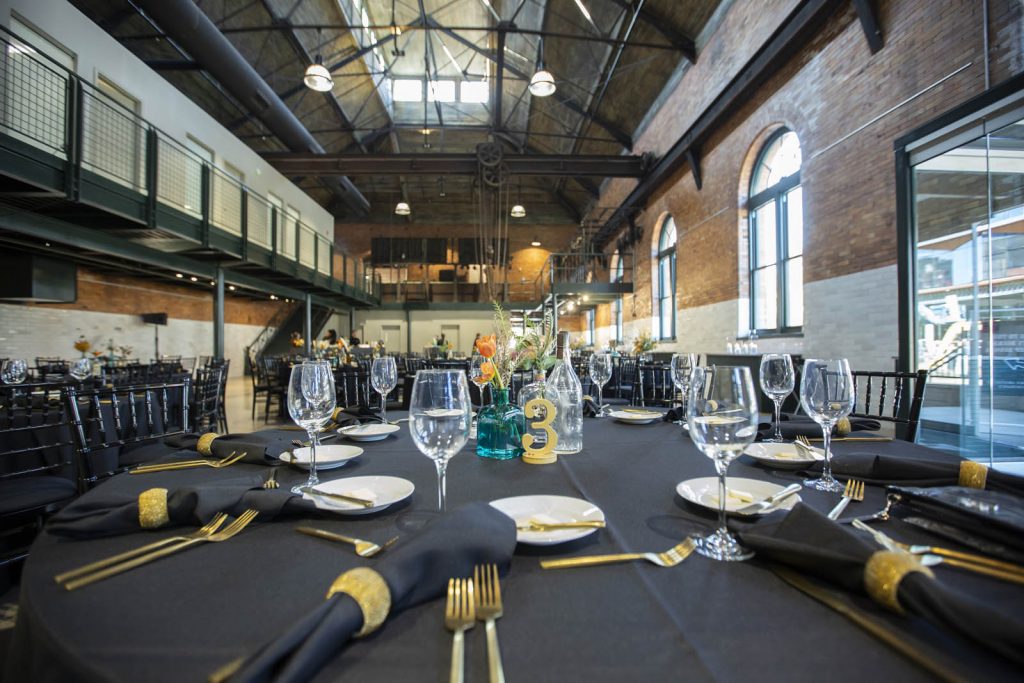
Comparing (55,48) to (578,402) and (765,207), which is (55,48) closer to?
(578,402)

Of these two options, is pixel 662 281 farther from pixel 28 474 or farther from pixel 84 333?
pixel 84 333

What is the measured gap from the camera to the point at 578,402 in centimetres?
137

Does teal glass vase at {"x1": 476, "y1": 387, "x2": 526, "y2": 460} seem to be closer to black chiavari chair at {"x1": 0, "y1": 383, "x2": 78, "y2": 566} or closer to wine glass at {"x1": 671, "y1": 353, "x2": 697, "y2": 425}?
wine glass at {"x1": 671, "y1": 353, "x2": 697, "y2": 425}

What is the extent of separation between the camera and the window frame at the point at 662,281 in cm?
1020

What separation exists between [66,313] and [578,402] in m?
13.0

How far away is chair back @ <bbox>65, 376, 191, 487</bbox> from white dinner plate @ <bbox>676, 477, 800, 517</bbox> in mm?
1723

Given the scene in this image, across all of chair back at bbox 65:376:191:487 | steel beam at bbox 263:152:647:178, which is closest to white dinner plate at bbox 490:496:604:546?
chair back at bbox 65:376:191:487

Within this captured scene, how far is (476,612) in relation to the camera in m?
0.51

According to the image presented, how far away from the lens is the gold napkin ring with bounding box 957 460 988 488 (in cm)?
92

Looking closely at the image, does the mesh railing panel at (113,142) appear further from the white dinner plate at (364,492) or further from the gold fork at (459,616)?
the gold fork at (459,616)

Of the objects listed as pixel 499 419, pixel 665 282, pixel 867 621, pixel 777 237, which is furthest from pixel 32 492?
pixel 665 282

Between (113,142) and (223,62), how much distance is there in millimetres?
3148

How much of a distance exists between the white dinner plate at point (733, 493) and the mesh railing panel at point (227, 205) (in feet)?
33.0

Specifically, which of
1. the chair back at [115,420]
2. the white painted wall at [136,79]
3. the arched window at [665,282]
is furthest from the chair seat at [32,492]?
the arched window at [665,282]
